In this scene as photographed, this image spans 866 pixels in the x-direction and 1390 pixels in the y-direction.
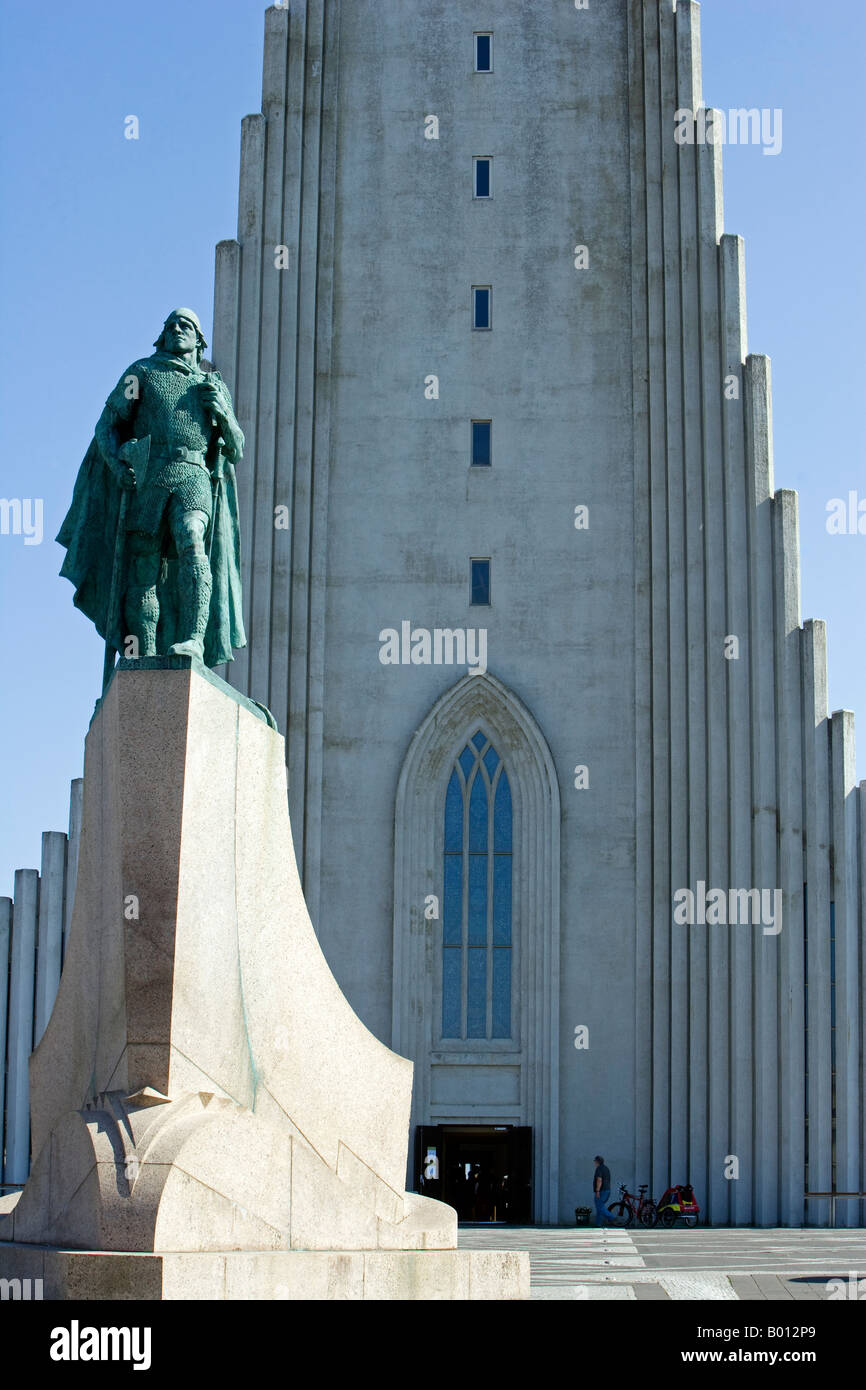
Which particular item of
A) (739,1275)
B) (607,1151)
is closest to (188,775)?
(739,1275)

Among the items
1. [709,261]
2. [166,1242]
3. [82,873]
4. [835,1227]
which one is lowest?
[835,1227]

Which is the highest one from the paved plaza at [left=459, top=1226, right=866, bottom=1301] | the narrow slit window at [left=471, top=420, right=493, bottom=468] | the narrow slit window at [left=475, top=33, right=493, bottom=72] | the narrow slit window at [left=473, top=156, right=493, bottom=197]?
the narrow slit window at [left=475, top=33, right=493, bottom=72]

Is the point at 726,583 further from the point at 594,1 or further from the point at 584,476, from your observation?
the point at 594,1

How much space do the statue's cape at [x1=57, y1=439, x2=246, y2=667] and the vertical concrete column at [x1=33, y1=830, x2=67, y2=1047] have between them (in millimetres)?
17084

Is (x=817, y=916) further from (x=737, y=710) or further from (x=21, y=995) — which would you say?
(x=21, y=995)

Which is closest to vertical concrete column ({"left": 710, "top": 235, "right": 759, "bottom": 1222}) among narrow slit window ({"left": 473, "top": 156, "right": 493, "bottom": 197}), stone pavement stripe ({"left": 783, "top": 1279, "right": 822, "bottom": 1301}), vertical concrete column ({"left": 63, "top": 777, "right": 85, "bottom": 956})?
narrow slit window ({"left": 473, "top": 156, "right": 493, "bottom": 197})

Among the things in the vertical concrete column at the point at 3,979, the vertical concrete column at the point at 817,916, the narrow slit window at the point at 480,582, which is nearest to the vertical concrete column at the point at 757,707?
the vertical concrete column at the point at 817,916

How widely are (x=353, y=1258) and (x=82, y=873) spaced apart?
10.7ft

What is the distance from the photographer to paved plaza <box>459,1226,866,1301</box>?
13.6m

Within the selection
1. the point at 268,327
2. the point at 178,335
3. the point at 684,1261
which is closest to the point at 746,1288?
the point at 684,1261

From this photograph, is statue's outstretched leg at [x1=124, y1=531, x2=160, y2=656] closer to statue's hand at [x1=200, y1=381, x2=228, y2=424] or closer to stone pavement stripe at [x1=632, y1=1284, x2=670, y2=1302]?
statue's hand at [x1=200, y1=381, x2=228, y2=424]

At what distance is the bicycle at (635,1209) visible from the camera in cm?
2833

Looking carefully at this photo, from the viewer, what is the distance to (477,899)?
3052 centimetres

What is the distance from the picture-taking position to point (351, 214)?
32812 mm
